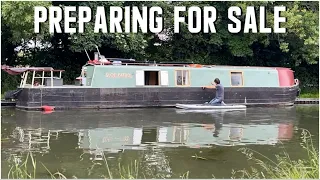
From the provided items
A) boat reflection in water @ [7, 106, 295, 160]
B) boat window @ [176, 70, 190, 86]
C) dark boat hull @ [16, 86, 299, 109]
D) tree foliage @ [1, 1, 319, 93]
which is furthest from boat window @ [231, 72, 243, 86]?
tree foliage @ [1, 1, 319, 93]

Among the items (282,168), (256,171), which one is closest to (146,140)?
(256,171)

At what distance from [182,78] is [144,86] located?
1.36 metres

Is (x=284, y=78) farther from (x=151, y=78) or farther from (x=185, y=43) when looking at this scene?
(x=151, y=78)

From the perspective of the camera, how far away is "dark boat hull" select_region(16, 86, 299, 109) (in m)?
13.6

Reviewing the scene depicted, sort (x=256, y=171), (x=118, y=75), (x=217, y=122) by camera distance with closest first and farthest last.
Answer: (x=256, y=171), (x=217, y=122), (x=118, y=75)

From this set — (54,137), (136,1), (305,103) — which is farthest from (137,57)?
(54,137)

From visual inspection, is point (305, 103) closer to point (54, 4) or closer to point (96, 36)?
point (96, 36)

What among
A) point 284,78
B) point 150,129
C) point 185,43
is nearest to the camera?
point 150,129

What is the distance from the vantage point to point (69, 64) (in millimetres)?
19250

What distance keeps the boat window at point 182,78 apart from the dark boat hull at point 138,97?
216 millimetres

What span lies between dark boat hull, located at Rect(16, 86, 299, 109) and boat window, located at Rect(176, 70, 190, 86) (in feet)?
0.71

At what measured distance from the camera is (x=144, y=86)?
48.8ft

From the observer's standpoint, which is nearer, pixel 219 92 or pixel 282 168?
pixel 282 168

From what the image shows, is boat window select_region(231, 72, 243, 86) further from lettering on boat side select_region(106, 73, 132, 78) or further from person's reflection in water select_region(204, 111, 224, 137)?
lettering on boat side select_region(106, 73, 132, 78)
